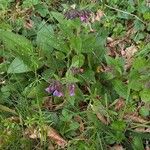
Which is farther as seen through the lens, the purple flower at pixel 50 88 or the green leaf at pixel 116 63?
the green leaf at pixel 116 63

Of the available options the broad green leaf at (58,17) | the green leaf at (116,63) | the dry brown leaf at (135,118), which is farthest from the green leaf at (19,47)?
the dry brown leaf at (135,118)

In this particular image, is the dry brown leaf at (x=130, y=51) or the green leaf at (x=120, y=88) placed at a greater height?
the dry brown leaf at (x=130, y=51)

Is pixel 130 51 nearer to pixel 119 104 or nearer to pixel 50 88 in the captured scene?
pixel 119 104

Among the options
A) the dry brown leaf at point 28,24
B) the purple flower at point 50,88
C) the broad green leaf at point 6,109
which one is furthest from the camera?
the dry brown leaf at point 28,24

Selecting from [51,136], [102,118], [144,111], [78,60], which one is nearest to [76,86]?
→ [78,60]

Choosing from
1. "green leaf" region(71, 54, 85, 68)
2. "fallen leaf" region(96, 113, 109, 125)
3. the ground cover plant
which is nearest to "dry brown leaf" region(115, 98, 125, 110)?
the ground cover plant

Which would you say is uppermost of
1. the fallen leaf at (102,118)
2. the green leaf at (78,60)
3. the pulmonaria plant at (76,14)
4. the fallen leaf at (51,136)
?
the pulmonaria plant at (76,14)

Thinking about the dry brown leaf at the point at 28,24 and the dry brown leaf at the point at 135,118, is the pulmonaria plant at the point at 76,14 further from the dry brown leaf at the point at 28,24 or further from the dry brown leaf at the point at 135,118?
the dry brown leaf at the point at 28,24
